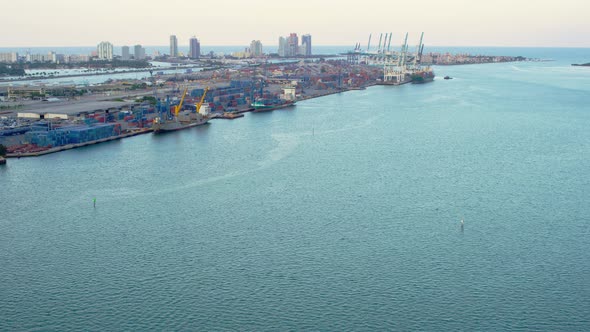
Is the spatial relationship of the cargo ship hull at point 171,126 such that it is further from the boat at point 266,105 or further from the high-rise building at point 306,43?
the high-rise building at point 306,43

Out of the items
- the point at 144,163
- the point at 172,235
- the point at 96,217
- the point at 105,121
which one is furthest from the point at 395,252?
the point at 105,121

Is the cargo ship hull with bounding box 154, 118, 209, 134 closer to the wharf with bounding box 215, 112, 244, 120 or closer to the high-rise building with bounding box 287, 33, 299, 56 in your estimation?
the wharf with bounding box 215, 112, 244, 120

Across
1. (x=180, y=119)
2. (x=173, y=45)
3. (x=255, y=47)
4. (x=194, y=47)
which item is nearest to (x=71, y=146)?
(x=180, y=119)

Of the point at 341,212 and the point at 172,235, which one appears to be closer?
the point at 172,235

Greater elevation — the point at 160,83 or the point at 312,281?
the point at 160,83

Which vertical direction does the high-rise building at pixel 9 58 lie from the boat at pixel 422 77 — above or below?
above

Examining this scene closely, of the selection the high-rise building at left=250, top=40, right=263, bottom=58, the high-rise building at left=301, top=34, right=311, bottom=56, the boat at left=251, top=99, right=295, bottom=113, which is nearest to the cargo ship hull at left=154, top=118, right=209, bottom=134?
the boat at left=251, top=99, right=295, bottom=113

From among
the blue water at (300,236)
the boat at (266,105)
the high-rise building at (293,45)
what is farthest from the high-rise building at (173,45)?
the blue water at (300,236)

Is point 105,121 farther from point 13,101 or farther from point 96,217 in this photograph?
point 96,217
